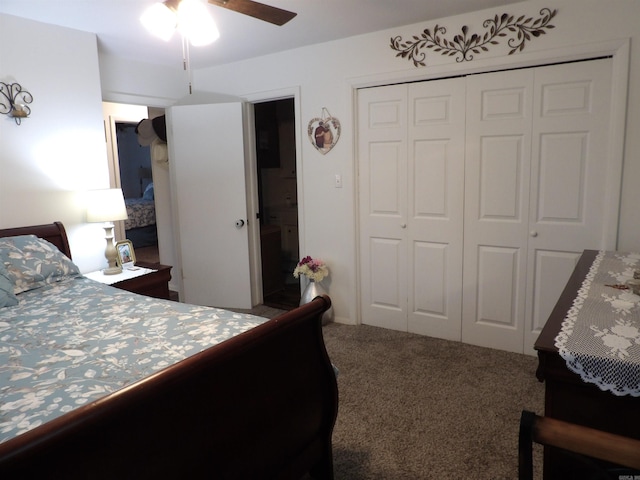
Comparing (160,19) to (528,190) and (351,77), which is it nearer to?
(351,77)

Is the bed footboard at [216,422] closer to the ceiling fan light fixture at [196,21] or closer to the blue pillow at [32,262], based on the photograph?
the ceiling fan light fixture at [196,21]

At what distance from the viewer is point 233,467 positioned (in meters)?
1.36

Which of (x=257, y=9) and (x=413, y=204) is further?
(x=413, y=204)

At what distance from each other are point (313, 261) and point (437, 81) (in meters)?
1.71

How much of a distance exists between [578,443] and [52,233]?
318 centimetres

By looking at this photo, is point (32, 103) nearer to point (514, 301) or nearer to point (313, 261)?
point (313, 261)

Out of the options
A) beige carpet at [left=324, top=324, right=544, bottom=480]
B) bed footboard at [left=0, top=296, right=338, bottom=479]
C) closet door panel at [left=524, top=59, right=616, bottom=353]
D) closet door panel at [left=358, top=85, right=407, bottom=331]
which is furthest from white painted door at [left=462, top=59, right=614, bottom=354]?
bed footboard at [left=0, top=296, right=338, bottom=479]

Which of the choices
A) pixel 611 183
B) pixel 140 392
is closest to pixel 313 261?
pixel 611 183

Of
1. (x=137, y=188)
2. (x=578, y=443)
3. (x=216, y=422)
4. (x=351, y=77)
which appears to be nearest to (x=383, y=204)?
(x=351, y=77)

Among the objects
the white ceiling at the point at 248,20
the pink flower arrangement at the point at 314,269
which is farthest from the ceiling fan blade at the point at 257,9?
the pink flower arrangement at the point at 314,269

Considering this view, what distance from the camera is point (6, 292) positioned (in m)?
2.31

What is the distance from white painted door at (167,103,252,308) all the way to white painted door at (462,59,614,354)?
204 centimetres

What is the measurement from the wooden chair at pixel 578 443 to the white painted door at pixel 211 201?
11.3 feet

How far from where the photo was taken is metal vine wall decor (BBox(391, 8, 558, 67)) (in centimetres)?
275
